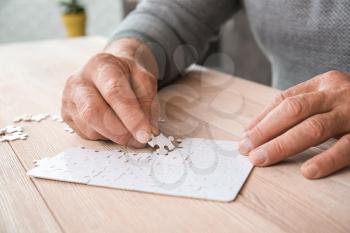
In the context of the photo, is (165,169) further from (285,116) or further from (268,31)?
(268,31)

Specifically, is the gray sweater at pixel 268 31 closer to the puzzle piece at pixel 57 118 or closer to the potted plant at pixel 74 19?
the puzzle piece at pixel 57 118

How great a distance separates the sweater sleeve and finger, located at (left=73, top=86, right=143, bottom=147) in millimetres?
353

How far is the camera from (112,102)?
2.24 ft

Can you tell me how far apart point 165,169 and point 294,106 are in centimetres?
23

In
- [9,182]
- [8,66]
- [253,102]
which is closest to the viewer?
[9,182]

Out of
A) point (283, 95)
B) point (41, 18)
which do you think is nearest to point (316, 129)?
point (283, 95)

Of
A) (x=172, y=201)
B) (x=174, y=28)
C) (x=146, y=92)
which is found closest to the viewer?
(x=172, y=201)

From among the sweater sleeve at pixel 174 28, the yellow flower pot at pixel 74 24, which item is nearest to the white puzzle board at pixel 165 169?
the sweater sleeve at pixel 174 28

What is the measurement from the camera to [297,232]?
0.43 metres

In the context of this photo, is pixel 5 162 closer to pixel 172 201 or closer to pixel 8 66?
pixel 172 201

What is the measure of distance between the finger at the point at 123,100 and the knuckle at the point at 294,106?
0.24m

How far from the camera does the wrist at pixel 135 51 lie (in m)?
0.92

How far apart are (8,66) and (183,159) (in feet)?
3.07

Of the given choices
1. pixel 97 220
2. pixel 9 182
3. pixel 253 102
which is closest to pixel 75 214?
pixel 97 220
